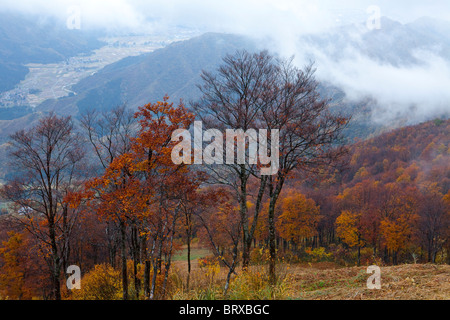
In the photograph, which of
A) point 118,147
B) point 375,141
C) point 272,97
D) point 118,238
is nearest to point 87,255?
point 118,238

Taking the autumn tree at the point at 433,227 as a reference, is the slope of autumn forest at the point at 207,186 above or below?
above

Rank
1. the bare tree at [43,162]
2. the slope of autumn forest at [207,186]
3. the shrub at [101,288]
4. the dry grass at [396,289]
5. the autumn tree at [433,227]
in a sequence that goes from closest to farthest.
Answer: the dry grass at [396,289], the slope of autumn forest at [207,186], the bare tree at [43,162], the shrub at [101,288], the autumn tree at [433,227]

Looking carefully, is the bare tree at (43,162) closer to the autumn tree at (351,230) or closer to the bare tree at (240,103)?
the bare tree at (240,103)

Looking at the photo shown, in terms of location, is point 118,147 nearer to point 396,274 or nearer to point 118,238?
point 118,238

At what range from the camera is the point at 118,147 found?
19.0m

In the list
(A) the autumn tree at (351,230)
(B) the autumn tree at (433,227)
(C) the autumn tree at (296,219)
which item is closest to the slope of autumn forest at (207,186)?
(A) the autumn tree at (351,230)

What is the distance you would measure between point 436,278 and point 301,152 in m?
6.35

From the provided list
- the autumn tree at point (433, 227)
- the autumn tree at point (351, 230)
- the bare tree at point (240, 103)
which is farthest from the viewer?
the autumn tree at point (351, 230)

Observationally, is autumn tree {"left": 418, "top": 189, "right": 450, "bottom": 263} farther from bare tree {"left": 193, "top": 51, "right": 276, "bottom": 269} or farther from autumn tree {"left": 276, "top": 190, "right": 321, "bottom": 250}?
bare tree {"left": 193, "top": 51, "right": 276, "bottom": 269}

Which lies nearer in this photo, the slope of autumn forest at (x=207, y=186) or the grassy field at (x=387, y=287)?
the grassy field at (x=387, y=287)

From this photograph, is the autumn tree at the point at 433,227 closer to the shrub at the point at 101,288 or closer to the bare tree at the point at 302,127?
the bare tree at the point at 302,127

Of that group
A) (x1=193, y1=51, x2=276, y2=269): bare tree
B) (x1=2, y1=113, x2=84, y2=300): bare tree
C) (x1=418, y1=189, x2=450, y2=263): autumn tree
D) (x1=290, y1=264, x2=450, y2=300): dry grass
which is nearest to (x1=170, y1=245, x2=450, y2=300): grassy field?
(x1=290, y1=264, x2=450, y2=300): dry grass

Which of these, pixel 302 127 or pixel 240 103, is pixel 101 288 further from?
pixel 302 127

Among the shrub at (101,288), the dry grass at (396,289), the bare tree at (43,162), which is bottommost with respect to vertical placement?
the shrub at (101,288)
